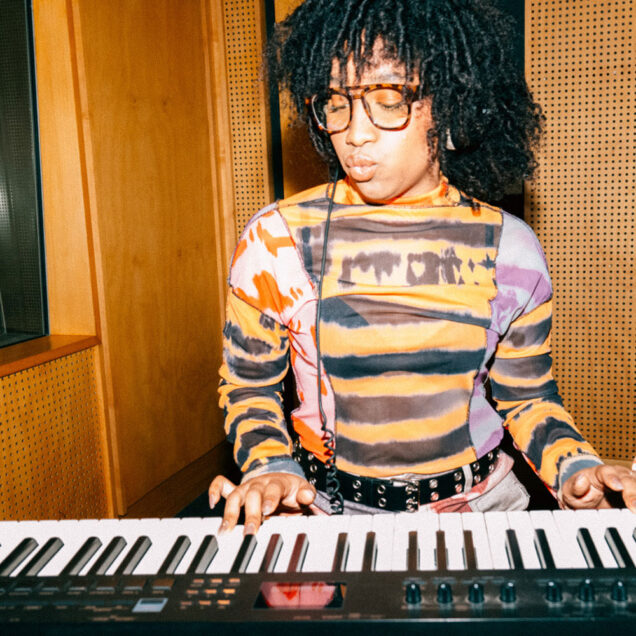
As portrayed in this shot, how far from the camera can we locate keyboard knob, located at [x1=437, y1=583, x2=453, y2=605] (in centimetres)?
86

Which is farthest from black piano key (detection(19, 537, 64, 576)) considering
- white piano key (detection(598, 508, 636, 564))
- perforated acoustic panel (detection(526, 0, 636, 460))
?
perforated acoustic panel (detection(526, 0, 636, 460))

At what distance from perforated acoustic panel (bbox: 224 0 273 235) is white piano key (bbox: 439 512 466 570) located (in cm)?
354

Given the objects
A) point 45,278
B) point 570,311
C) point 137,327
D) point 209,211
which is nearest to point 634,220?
point 570,311

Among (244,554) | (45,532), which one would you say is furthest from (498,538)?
(45,532)

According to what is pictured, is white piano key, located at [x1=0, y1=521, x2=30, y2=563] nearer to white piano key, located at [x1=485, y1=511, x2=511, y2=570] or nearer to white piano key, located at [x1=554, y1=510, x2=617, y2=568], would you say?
white piano key, located at [x1=485, y1=511, x2=511, y2=570]

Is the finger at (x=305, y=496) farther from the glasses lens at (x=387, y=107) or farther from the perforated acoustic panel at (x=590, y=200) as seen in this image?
the perforated acoustic panel at (x=590, y=200)

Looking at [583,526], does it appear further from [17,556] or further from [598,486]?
[17,556]

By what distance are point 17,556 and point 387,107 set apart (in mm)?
1031

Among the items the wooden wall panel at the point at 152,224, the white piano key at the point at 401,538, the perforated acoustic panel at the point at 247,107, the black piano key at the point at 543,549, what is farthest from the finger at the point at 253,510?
the perforated acoustic panel at the point at 247,107

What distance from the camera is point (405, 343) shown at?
1494mm

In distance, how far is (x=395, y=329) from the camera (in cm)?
150

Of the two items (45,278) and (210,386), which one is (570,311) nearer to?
(210,386)

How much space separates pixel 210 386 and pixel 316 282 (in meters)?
3.00

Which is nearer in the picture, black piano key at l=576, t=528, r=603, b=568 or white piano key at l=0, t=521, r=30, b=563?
black piano key at l=576, t=528, r=603, b=568
